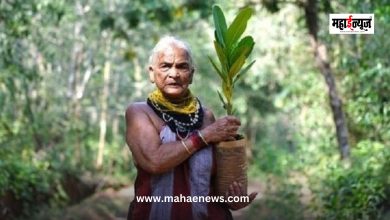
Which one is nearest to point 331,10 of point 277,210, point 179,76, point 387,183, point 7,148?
point 387,183

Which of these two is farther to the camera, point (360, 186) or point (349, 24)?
point (360, 186)

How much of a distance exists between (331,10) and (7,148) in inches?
178

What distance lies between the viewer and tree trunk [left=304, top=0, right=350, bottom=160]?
7661 millimetres

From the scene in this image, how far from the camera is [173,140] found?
75.7 inches

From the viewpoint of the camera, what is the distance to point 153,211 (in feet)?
6.41

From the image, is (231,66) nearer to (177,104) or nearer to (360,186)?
(177,104)

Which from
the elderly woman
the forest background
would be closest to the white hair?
the elderly woman

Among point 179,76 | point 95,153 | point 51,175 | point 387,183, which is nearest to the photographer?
point 179,76

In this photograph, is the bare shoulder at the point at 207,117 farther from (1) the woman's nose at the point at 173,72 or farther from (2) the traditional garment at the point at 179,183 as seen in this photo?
(1) the woman's nose at the point at 173,72

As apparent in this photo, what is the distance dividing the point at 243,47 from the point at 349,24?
220 centimetres

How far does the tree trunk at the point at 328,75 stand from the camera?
7661 millimetres

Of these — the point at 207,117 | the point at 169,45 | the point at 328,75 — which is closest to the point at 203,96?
the point at 328,75

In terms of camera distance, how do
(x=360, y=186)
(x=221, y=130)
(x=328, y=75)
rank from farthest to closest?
1. (x=328, y=75)
2. (x=360, y=186)
3. (x=221, y=130)

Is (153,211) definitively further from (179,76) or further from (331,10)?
(331,10)
